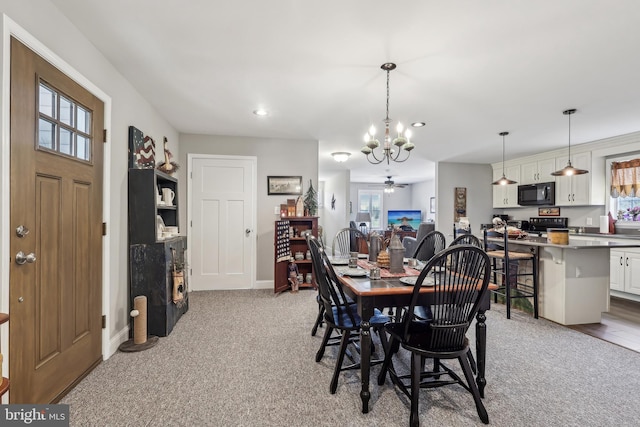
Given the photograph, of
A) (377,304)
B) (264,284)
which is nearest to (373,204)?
(264,284)

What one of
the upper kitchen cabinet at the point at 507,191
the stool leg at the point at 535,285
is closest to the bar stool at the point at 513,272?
the stool leg at the point at 535,285

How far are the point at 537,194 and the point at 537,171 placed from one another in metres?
0.48

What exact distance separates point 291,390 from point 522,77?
318cm

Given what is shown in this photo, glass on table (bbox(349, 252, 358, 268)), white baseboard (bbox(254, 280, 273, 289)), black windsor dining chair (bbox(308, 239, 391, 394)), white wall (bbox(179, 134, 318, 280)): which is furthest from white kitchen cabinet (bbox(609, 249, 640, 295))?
white baseboard (bbox(254, 280, 273, 289))

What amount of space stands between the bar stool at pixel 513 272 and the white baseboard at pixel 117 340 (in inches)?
149

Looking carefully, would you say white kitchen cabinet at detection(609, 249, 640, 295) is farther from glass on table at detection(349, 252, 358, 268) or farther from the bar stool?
glass on table at detection(349, 252, 358, 268)

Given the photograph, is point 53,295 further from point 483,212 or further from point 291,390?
point 483,212

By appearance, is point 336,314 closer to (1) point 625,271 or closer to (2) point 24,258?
(2) point 24,258

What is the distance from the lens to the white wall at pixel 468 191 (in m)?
6.85

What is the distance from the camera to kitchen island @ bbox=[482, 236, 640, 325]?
3.32 metres

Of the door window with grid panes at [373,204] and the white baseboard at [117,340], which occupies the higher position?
the door window with grid panes at [373,204]

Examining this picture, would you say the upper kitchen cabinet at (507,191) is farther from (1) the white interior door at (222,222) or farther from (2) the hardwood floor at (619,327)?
(1) the white interior door at (222,222)

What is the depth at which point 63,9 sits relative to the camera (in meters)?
1.93

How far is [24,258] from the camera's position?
1.63 metres
